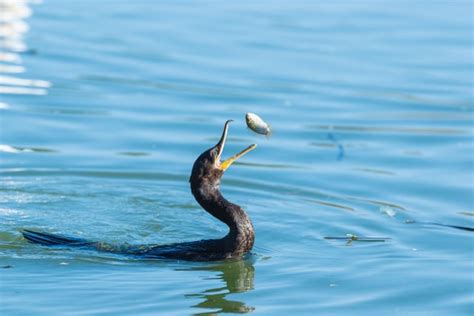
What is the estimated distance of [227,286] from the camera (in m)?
9.04

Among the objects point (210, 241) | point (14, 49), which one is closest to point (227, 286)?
point (210, 241)

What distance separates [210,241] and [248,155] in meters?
3.89

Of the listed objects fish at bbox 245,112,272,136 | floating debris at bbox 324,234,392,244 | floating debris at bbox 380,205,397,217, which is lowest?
floating debris at bbox 324,234,392,244

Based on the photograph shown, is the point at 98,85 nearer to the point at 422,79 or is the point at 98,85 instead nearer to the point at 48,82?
the point at 48,82

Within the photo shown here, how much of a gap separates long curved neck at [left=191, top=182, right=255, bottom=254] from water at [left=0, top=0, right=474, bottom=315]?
0.19 m

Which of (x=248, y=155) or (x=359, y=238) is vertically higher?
(x=248, y=155)

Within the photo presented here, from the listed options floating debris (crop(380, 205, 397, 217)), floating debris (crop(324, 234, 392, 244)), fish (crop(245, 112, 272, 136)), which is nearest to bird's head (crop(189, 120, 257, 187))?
fish (crop(245, 112, 272, 136))

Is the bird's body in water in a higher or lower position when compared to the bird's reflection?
higher

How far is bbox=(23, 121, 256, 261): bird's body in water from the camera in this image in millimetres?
9336

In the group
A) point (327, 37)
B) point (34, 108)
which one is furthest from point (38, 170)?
point (327, 37)

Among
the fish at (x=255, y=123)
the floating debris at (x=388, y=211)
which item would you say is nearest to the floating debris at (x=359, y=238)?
the floating debris at (x=388, y=211)

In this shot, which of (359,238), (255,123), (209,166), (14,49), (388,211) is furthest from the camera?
(14,49)

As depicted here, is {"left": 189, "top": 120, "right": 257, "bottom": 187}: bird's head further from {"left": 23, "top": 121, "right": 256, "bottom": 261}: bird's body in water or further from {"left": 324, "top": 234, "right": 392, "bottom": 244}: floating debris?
{"left": 324, "top": 234, "right": 392, "bottom": 244}: floating debris

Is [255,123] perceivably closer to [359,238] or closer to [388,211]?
[359,238]
